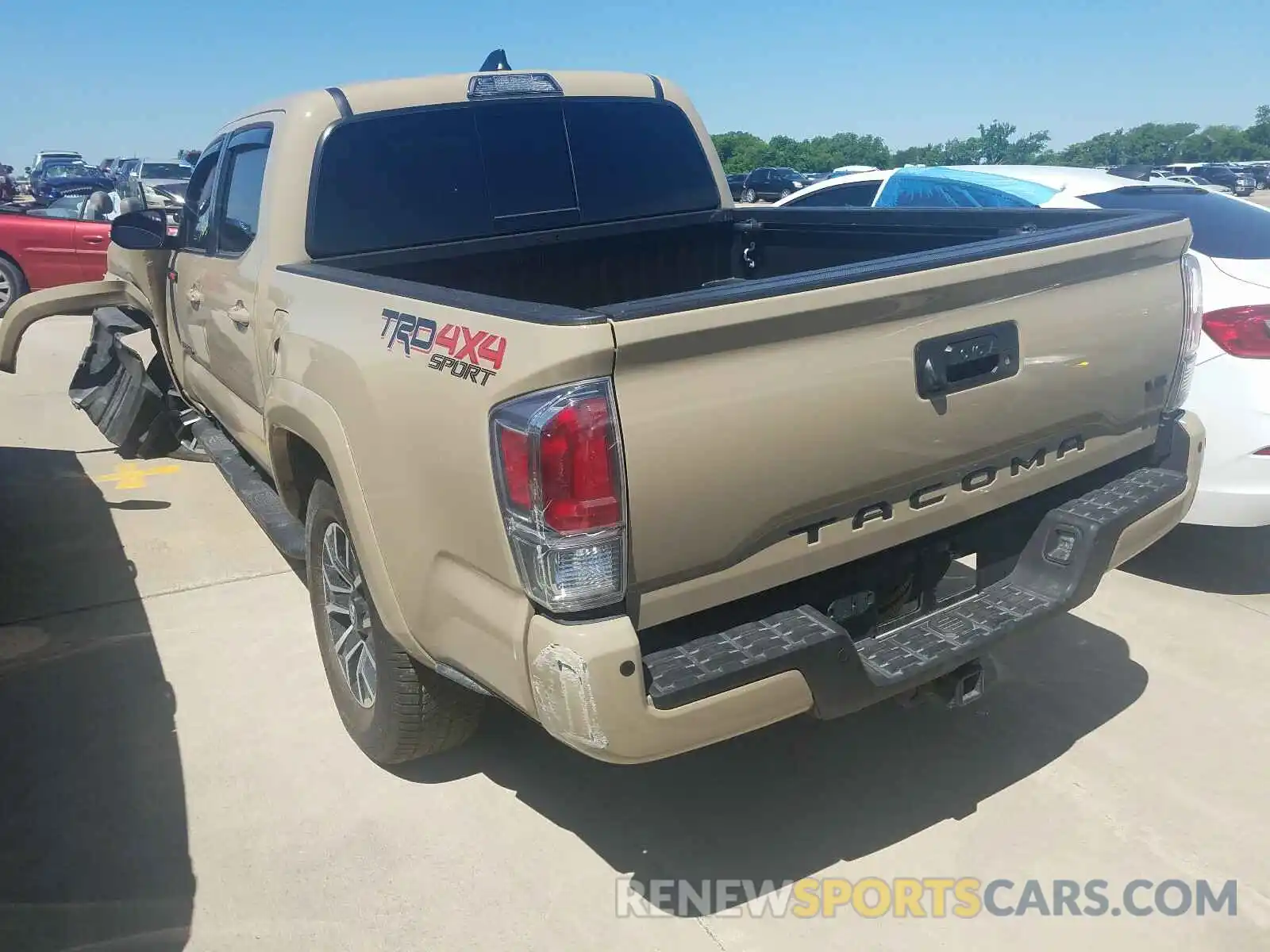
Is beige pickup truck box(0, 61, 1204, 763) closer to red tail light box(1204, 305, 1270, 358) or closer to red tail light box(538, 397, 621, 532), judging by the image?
red tail light box(538, 397, 621, 532)

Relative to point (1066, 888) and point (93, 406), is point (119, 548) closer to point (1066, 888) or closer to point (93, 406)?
point (93, 406)

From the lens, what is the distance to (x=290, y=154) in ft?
11.8

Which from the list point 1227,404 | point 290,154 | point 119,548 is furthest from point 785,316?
point 119,548

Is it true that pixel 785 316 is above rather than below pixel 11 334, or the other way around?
above

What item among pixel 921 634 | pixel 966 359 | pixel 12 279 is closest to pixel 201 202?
pixel 966 359

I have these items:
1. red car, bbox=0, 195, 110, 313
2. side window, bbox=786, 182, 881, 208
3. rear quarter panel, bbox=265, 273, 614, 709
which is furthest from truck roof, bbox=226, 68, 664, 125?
red car, bbox=0, 195, 110, 313

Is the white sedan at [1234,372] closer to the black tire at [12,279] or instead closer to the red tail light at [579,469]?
the red tail light at [579,469]

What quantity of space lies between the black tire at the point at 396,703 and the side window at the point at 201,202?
79.6 inches

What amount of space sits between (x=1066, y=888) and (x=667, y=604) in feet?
4.54

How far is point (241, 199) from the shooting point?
4176 millimetres

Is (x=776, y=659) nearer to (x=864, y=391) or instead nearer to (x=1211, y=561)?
(x=864, y=391)

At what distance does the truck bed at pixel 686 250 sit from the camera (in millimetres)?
3666

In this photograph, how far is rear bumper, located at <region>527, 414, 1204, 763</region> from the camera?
212cm

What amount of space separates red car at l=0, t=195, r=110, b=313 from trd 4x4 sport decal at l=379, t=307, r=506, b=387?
459 inches
